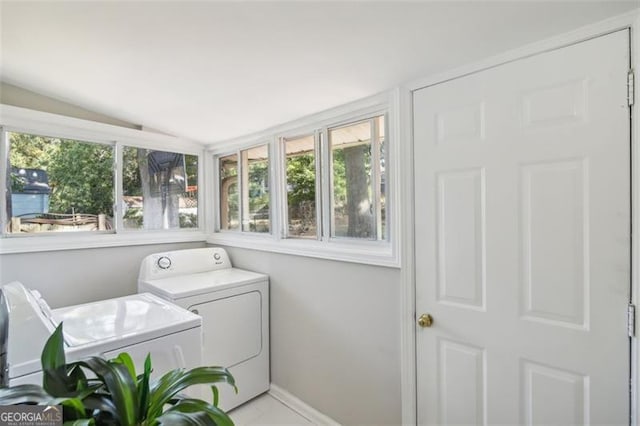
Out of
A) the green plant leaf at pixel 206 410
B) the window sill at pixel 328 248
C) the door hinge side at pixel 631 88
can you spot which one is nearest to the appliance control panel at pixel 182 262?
Answer: the window sill at pixel 328 248

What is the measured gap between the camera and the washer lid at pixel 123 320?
144 centimetres

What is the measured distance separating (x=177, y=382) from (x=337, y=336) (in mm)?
1204

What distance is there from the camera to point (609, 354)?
108 cm

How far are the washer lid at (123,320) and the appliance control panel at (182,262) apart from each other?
0.41 meters

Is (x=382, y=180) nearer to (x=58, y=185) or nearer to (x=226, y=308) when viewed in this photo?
(x=226, y=308)

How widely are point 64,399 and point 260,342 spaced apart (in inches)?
67.3

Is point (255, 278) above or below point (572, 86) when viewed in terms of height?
below

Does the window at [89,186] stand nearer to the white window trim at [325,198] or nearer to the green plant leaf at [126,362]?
the white window trim at [325,198]

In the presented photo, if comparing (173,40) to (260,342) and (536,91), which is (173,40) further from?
(260,342)

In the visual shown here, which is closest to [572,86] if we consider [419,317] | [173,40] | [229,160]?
[419,317]

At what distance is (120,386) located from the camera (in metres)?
0.82

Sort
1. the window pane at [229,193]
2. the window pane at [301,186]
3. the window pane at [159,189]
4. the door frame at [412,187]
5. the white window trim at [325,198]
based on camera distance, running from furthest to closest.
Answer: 1. the window pane at [229,193]
2. the window pane at [159,189]
3. the window pane at [301,186]
4. the white window trim at [325,198]
5. the door frame at [412,187]

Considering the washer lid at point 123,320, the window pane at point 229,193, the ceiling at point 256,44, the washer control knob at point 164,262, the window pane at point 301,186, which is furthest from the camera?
the window pane at point 229,193

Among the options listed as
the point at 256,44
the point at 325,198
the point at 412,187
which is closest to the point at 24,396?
the point at 256,44
